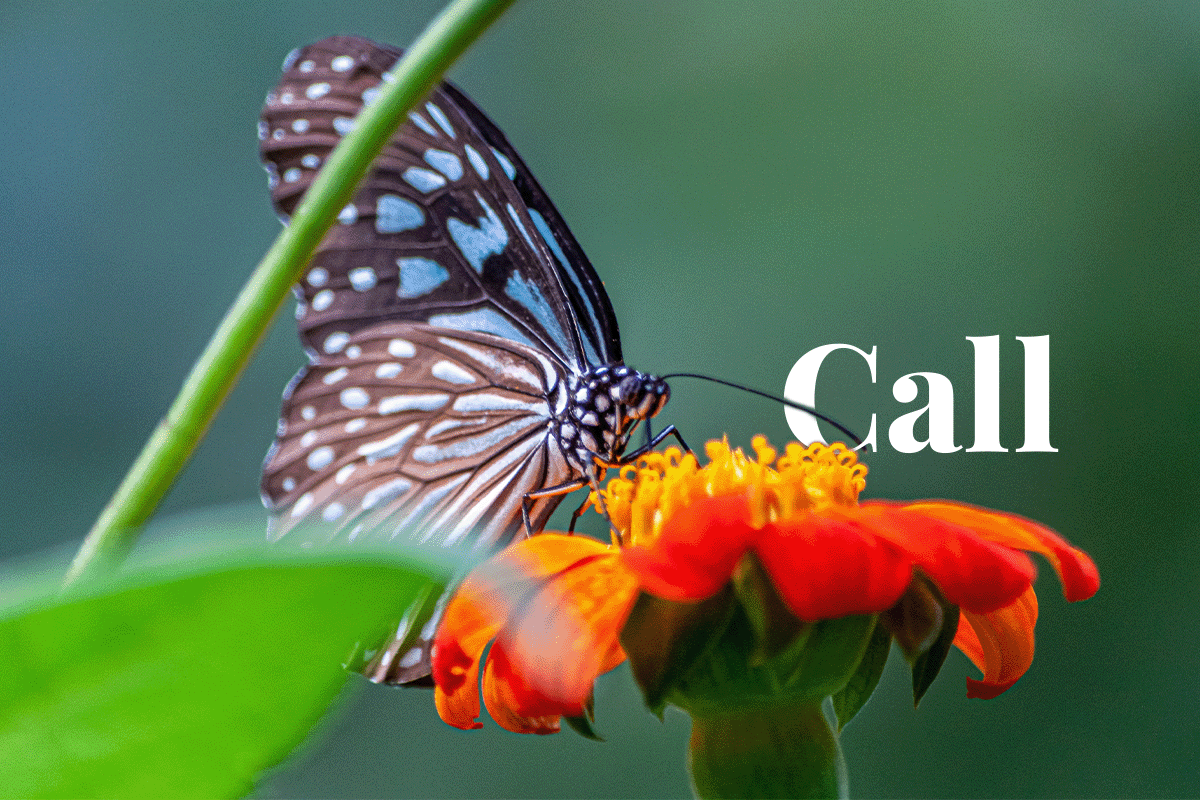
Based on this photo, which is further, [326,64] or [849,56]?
[849,56]

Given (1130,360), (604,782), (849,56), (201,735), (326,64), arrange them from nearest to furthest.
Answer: (201,735)
(326,64)
(604,782)
(1130,360)
(849,56)

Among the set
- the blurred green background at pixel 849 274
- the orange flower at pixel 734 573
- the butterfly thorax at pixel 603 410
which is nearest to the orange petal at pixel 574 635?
the orange flower at pixel 734 573

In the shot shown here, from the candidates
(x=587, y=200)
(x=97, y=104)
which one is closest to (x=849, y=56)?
(x=587, y=200)

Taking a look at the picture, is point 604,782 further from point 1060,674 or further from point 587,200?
point 587,200

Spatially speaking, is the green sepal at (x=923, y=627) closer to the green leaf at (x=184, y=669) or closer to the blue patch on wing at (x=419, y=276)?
the green leaf at (x=184, y=669)

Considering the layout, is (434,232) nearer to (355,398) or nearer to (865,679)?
(355,398)

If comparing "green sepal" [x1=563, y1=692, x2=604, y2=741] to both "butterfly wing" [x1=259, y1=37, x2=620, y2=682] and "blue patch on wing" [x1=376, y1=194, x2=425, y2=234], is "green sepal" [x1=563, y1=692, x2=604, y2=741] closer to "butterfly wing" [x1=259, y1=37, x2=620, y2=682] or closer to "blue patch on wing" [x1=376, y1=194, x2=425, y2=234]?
"butterfly wing" [x1=259, y1=37, x2=620, y2=682]

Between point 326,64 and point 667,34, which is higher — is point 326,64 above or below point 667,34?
below
